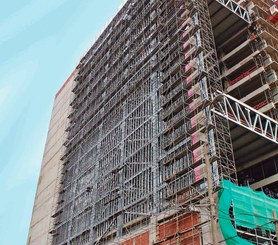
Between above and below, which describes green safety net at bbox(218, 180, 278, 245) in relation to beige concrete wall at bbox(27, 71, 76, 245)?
below

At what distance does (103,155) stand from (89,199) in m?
4.07

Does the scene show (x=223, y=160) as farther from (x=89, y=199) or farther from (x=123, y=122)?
(x=89, y=199)

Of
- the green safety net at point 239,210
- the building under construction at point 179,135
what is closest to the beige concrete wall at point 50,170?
the building under construction at point 179,135

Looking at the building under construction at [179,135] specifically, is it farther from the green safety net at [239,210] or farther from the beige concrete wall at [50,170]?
the beige concrete wall at [50,170]

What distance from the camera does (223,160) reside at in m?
22.4

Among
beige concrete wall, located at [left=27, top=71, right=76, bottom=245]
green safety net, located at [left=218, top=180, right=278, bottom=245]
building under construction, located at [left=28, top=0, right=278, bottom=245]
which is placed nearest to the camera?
green safety net, located at [left=218, top=180, right=278, bottom=245]

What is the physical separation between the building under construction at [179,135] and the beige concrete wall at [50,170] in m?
2.36

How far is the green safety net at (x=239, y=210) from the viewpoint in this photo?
→ 657 inches

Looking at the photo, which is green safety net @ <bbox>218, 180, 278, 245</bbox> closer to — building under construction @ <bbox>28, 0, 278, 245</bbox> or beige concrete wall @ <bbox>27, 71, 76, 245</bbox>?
building under construction @ <bbox>28, 0, 278, 245</bbox>

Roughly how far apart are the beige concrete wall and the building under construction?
2358 millimetres

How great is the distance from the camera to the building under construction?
19.4 m

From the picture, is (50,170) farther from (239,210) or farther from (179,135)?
(239,210)

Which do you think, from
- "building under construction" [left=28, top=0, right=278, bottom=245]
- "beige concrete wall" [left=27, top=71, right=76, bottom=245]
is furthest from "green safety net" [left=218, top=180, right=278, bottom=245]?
"beige concrete wall" [left=27, top=71, right=76, bottom=245]

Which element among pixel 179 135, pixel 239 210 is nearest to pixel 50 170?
pixel 179 135
